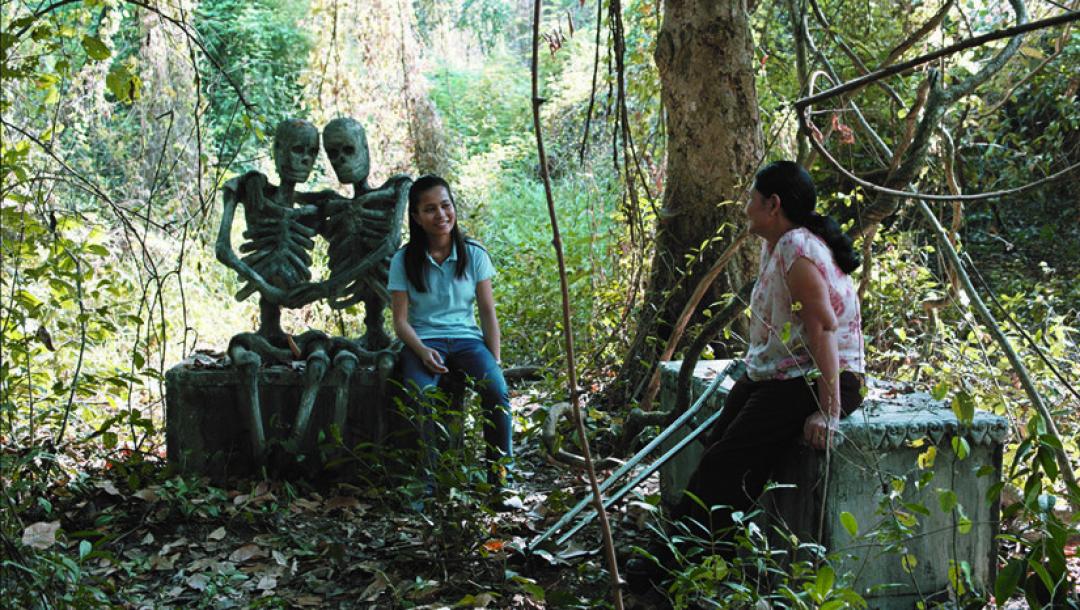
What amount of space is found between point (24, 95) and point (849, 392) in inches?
207

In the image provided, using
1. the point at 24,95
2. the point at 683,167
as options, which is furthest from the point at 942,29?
the point at 24,95

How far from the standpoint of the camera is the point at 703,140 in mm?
5160

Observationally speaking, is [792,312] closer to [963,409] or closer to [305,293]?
[963,409]

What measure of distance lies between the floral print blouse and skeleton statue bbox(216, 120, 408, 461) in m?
1.84

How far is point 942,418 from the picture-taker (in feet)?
10.2

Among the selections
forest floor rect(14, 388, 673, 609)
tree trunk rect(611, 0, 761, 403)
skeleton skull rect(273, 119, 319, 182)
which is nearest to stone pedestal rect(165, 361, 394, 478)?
forest floor rect(14, 388, 673, 609)

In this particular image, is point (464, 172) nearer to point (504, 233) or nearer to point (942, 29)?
point (504, 233)

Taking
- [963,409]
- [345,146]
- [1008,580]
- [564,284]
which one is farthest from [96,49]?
[1008,580]

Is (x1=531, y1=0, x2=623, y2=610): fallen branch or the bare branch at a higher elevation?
→ the bare branch

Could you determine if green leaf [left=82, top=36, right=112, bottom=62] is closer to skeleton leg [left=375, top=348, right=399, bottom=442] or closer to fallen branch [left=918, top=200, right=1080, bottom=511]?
skeleton leg [left=375, top=348, right=399, bottom=442]

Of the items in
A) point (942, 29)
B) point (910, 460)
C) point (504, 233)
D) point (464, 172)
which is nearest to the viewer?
point (910, 460)

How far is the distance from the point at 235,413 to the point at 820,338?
2.62 meters

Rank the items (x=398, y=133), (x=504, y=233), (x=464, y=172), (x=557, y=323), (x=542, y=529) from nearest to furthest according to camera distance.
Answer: (x=542, y=529) < (x=557, y=323) < (x=398, y=133) < (x=504, y=233) < (x=464, y=172)

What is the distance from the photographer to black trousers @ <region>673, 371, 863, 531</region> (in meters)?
3.02
